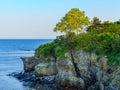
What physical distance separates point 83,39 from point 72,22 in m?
7.97

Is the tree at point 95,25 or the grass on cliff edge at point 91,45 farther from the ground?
the tree at point 95,25

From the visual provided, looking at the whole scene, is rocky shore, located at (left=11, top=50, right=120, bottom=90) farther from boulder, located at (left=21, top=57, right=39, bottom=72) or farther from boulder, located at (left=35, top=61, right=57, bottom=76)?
boulder, located at (left=21, top=57, right=39, bottom=72)

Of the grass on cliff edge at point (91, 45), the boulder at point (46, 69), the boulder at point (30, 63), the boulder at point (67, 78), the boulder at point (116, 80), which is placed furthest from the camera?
the boulder at point (30, 63)

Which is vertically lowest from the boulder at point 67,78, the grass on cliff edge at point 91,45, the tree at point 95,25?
the boulder at point 67,78

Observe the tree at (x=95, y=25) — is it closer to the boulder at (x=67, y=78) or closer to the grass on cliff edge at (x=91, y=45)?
the grass on cliff edge at (x=91, y=45)

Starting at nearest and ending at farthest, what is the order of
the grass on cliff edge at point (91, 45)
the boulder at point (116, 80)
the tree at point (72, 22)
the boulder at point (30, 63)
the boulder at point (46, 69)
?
the boulder at point (116, 80) < the grass on cliff edge at point (91, 45) < the boulder at point (46, 69) < the tree at point (72, 22) < the boulder at point (30, 63)

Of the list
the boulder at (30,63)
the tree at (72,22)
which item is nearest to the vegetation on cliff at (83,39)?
the tree at (72,22)

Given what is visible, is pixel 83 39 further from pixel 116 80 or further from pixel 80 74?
pixel 116 80

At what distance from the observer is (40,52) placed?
182 ft

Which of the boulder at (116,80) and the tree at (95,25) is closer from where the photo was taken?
the boulder at (116,80)

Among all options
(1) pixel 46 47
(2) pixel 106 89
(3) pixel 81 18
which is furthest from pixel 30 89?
(3) pixel 81 18

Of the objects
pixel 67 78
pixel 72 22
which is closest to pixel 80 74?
pixel 67 78

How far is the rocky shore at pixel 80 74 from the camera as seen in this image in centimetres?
4284

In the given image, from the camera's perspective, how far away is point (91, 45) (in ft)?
153
